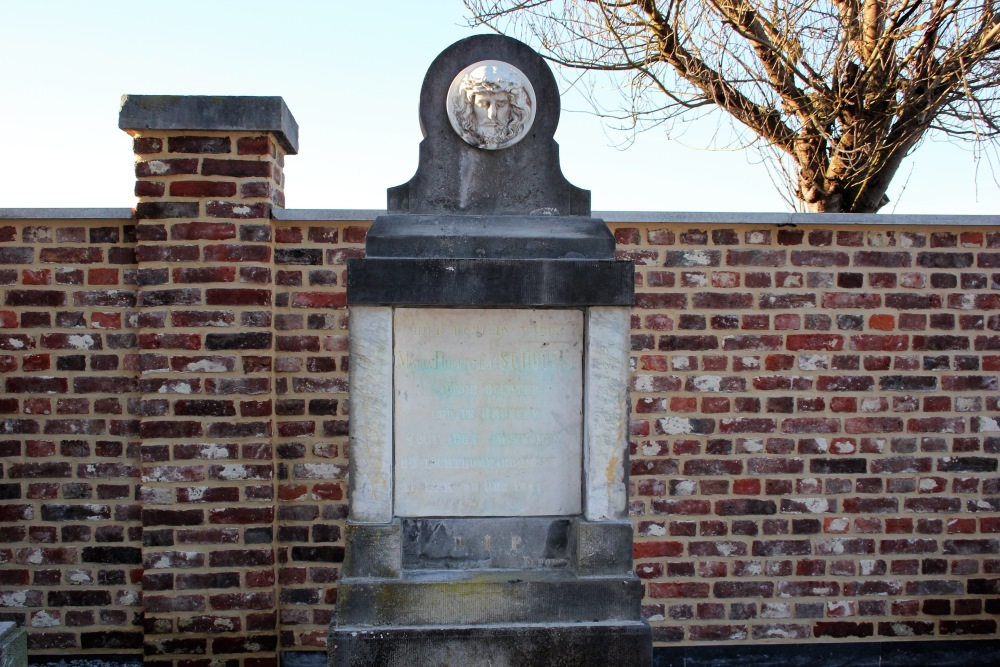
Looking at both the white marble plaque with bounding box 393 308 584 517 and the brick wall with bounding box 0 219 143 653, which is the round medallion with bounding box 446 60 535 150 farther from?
the brick wall with bounding box 0 219 143 653

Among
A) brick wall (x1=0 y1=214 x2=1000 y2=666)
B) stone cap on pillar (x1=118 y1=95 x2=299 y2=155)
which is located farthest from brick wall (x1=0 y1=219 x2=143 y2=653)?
stone cap on pillar (x1=118 y1=95 x2=299 y2=155)

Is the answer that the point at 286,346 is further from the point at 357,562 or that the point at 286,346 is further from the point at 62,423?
the point at 357,562

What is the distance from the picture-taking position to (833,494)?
396 centimetres

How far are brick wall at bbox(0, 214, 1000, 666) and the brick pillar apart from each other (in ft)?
0.04

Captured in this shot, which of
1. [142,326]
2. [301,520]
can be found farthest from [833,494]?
[142,326]

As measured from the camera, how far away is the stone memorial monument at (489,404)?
2.83 m

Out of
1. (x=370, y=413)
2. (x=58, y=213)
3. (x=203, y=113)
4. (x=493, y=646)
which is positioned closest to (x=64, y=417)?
(x=58, y=213)

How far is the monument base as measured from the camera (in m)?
2.78

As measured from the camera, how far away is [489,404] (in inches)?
117

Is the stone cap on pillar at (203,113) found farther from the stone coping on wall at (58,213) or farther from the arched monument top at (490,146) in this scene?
the arched monument top at (490,146)

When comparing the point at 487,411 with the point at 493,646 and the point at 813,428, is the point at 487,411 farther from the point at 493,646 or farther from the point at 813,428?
the point at 813,428

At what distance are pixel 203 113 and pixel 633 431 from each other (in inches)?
94.9

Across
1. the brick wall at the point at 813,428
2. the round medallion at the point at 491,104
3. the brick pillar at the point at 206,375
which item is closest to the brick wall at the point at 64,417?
the brick pillar at the point at 206,375

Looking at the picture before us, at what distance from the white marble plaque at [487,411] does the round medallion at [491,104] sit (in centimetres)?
63
